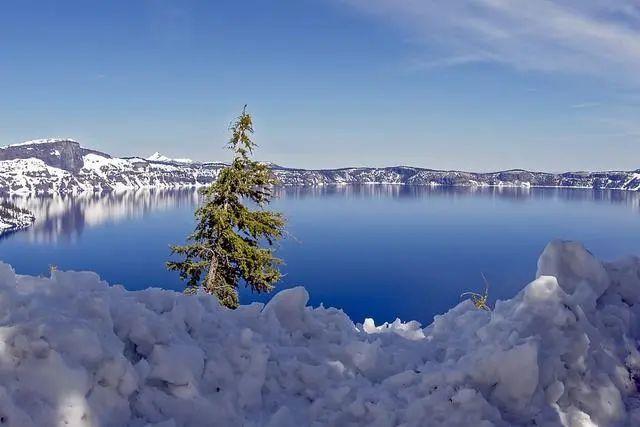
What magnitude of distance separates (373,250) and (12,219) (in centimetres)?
13383

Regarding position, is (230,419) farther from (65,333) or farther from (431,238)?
(431,238)

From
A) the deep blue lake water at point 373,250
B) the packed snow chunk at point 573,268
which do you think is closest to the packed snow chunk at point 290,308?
the packed snow chunk at point 573,268

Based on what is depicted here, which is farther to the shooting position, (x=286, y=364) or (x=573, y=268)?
(x=573, y=268)

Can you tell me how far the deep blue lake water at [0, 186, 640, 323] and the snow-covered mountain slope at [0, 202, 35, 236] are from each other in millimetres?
6529

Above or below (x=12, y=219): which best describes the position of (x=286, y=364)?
above

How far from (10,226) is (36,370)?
19126cm

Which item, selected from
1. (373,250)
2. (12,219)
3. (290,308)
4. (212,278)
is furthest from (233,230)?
(12,219)

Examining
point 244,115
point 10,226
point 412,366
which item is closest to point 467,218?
point 10,226

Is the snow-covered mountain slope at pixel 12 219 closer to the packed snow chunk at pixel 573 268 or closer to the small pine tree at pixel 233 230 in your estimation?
the small pine tree at pixel 233 230

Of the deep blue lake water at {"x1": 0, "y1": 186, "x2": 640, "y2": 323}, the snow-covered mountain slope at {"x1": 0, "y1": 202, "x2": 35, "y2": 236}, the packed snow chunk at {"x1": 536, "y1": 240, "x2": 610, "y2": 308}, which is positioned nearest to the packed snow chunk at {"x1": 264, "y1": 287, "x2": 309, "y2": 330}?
the packed snow chunk at {"x1": 536, "y1": 240, "x2": 610, "y2": 308}

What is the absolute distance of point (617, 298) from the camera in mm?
7137

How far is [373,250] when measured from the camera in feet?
364

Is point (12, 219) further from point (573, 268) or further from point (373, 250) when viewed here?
point (573, 268)

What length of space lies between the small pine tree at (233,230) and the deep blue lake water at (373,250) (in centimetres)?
3968
